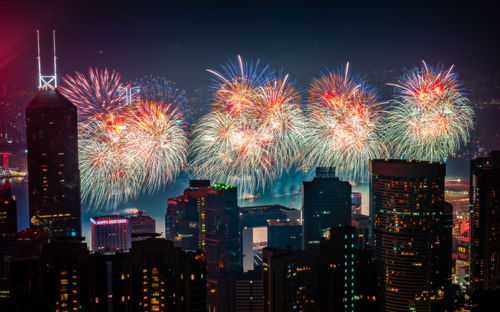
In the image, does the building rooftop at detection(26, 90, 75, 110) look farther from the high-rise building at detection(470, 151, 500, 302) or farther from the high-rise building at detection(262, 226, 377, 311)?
the high-rise building at detection(470, 151, 500, 302)

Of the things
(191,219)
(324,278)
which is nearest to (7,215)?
(191,219)

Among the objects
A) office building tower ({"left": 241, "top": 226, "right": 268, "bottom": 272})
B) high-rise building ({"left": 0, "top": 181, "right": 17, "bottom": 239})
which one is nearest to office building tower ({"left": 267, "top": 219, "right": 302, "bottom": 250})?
office building tower ({"left": 241, "top": 226, "right": 268, "bottom": 272})

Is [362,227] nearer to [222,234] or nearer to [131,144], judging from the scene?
[222,234]

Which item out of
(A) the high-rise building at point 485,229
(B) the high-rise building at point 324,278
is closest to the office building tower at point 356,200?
A: (A) the high-rise building at point 485,229

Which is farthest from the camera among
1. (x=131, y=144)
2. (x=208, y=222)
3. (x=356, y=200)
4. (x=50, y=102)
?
(x=356, y=200)

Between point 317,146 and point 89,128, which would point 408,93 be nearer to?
point 317,146

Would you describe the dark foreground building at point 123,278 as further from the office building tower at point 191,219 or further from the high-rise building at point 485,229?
the high-rise building at point 485,229
